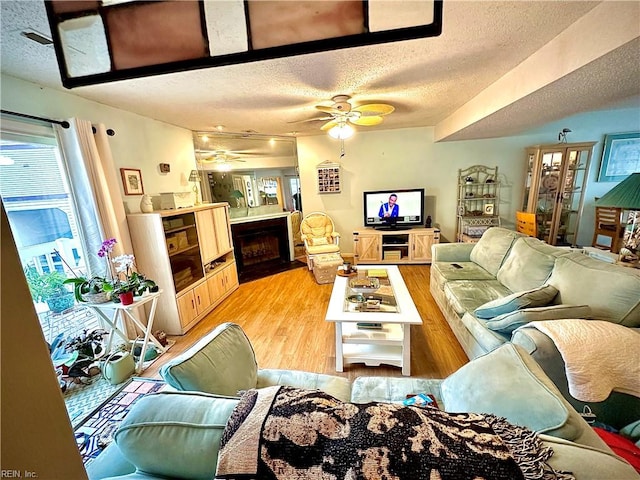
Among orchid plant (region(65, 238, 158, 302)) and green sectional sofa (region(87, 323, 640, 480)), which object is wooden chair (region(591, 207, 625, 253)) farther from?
orchid plant (region(65, 238, 158, 302))

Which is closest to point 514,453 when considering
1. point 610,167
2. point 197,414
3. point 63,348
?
point 197,414

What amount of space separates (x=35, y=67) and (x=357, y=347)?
121 inches

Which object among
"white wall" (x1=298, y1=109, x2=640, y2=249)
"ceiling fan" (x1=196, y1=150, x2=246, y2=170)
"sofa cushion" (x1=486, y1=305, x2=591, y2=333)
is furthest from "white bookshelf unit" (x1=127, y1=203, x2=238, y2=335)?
"sofa cushion" (x1=486, y1=305, x2=591, y2=333)

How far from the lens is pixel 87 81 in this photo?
0.84 m

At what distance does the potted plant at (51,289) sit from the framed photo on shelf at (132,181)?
1.01 meters

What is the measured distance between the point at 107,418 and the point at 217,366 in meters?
1.35

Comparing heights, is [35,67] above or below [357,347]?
above

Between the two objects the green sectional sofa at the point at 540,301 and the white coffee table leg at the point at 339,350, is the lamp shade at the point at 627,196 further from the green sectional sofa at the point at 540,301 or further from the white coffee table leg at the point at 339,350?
the white coffee table leg at the point at 339,350

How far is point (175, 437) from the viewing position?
2.27ft

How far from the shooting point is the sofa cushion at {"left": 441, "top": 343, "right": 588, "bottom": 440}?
74 cm

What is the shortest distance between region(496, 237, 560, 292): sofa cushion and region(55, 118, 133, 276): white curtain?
3644 millimetres

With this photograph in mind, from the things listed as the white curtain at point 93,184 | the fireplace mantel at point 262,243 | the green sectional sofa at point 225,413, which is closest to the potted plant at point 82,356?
the white curtain at point 93,184

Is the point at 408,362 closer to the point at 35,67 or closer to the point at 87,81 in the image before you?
the point at 87,81

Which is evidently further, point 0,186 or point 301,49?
point 0,186
